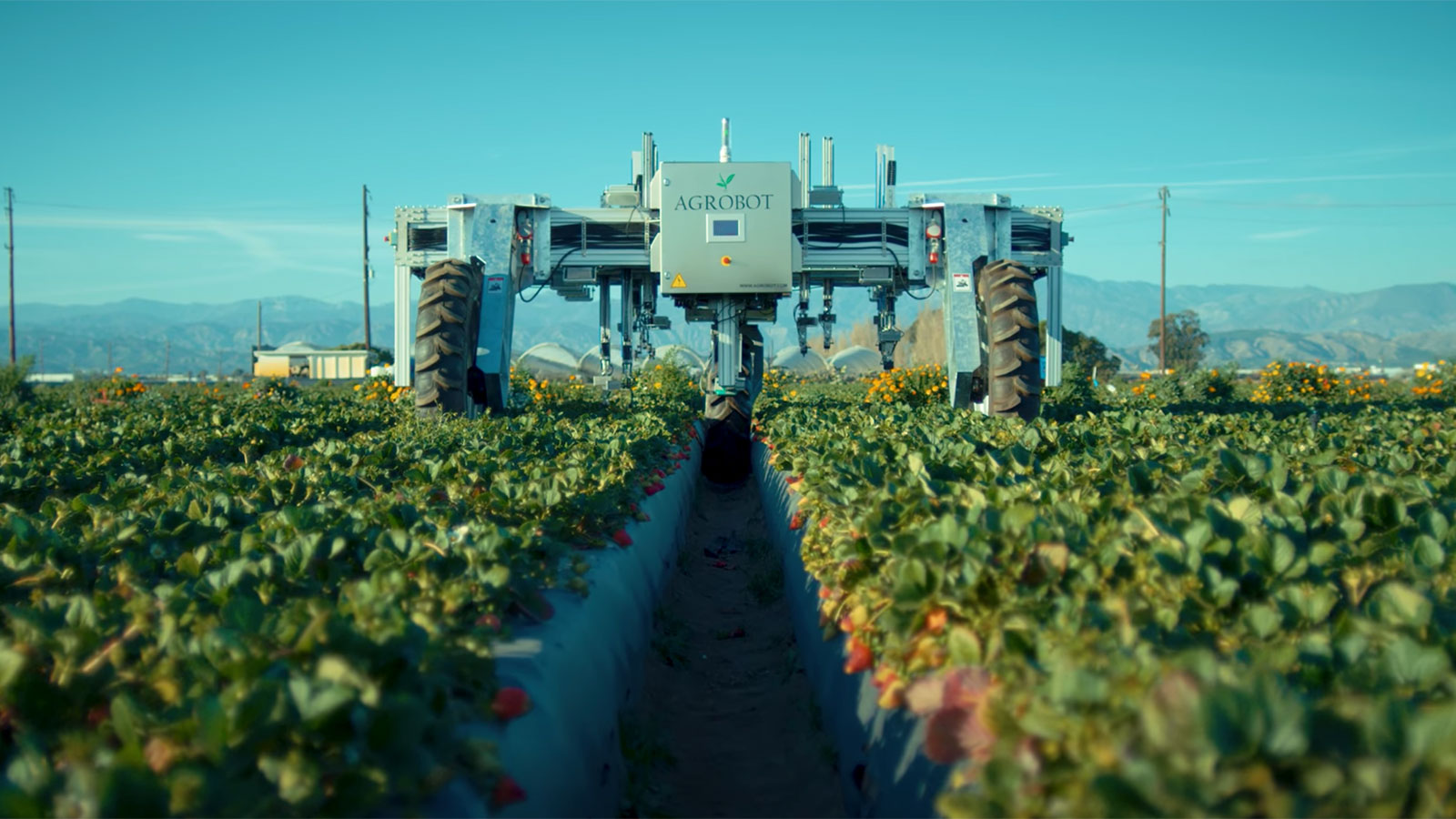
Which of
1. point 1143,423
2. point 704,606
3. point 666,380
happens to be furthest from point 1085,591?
point 666,380

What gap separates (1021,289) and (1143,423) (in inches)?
109

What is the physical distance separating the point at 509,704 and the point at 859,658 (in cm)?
121

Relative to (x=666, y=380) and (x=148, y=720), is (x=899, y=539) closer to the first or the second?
(x=148, y=720)

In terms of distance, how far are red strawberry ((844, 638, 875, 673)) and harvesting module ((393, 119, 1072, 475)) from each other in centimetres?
717

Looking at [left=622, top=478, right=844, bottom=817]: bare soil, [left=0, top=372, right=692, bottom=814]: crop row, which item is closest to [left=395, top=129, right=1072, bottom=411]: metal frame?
[left=622, top=478, right=844, bottom=817]: bare soil

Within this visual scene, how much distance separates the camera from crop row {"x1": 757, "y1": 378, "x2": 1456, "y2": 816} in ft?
5.37

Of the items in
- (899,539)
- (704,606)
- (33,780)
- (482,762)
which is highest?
(899,539)

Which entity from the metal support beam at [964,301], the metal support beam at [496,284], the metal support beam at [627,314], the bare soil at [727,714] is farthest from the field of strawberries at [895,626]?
the metal support beam at [627,314]

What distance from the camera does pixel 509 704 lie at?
2652 millimetres

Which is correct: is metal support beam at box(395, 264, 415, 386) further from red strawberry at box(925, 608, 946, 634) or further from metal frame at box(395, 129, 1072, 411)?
red strawberry at box(925, 608, 946, 634)

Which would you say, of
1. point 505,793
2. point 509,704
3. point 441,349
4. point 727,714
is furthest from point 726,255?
point 505,793

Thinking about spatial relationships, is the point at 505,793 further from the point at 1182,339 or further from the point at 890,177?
the point at 1182,339

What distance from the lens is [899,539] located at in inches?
120

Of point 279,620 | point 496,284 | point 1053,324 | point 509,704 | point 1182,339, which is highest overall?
point 496,284
